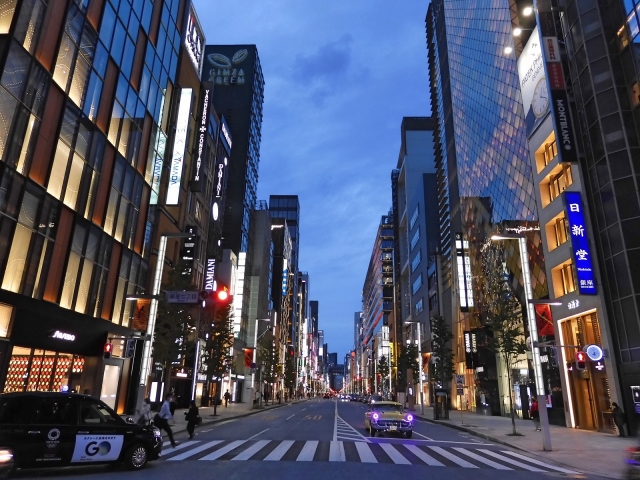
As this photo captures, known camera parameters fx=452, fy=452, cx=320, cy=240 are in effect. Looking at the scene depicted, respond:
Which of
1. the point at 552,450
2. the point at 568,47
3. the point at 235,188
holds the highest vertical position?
the point at 235,188

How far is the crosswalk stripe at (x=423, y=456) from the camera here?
14.1m

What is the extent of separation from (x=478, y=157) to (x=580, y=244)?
26418 millimetres

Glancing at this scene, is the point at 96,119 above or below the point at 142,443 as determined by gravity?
above

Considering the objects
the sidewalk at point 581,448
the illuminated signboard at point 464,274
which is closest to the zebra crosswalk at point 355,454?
the sidewalk at point 581,448

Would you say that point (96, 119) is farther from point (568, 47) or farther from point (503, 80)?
point (503, 80)

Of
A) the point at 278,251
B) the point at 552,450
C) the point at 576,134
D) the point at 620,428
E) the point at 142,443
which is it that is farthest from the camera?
the point at 278,251

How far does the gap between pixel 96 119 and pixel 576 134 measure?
96.6 ft

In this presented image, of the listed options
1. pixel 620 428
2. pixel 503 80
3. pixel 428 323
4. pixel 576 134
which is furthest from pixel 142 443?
pixel 428 323

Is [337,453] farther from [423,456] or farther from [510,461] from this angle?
[510,461]

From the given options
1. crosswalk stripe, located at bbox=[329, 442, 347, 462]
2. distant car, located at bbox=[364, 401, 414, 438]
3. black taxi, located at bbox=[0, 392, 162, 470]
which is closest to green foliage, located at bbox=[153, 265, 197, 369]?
distant car, located at bbox=[364, 401, 414, 438]

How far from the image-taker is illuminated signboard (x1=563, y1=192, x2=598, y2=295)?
1022 inches

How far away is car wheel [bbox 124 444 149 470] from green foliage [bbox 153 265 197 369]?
55.1 feet

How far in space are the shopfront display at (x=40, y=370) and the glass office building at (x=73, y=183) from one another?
0.20 feet

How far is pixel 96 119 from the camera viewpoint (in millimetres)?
26609
